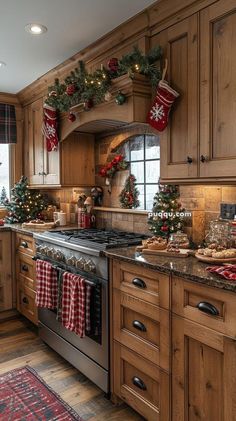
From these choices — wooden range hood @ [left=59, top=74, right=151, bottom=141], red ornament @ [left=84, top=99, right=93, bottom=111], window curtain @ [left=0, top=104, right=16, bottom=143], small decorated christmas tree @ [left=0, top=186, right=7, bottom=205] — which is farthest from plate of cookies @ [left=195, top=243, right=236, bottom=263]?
window curtain @ [left=0, top=104, right=16, bottom=143]

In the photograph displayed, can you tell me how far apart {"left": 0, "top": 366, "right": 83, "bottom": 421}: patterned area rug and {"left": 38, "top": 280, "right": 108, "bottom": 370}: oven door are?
1.07 ft

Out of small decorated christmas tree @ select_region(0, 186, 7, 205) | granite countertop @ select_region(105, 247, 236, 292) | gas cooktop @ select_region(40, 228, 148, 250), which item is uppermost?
small decorated christmas tree @ select_region(0, 186, 7, 205)

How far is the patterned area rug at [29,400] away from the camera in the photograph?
2096 millimetres

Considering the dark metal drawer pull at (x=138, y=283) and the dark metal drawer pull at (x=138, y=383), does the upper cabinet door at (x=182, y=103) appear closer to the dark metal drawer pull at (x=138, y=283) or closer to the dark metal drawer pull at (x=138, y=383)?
the dark metal drawer pull at (x=138, y=283)

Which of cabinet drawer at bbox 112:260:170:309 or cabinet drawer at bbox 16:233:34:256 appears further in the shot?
cabinet drawer at bbox 16:233:34:256

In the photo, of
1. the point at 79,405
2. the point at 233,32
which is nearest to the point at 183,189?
the point at 233,32

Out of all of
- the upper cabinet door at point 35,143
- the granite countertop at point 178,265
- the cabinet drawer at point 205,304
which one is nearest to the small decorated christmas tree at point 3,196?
the upper cabinet door at point 35,143

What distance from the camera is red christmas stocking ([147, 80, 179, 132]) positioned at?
6.78ft

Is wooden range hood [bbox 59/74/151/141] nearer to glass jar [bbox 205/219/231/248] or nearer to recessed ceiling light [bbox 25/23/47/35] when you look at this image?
recessed ceiling light [bbox 25/23/47/35]

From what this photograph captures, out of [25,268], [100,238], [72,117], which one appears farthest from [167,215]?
[25,268]

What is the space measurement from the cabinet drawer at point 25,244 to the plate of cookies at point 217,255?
1888 millimetres

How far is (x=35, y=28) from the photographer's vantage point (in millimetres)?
2482

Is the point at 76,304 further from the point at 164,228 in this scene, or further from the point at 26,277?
the point at 26,277

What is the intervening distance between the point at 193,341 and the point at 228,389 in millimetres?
246
